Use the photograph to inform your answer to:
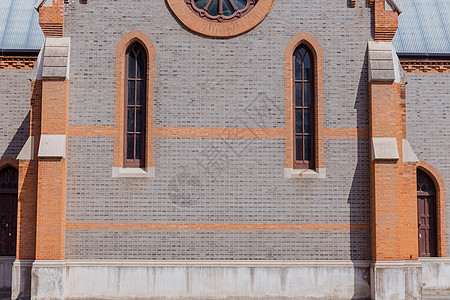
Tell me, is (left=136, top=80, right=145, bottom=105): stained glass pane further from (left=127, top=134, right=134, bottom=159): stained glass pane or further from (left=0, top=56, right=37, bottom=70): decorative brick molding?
(left=0, top=56, right=37, bottom=70): decorative brick molding

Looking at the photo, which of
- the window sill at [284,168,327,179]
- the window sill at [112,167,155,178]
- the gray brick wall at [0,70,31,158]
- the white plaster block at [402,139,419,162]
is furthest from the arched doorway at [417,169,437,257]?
the gray brick wall at [0,70,31,158]

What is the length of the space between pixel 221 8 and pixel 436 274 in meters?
10.3

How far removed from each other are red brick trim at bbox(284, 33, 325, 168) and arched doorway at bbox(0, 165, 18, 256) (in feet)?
29.3

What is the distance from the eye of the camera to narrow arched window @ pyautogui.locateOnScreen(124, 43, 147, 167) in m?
16.4

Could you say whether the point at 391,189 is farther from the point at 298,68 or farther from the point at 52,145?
the point at 52,145

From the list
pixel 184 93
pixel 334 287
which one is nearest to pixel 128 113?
pixel 184 93

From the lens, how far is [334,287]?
51.9ft

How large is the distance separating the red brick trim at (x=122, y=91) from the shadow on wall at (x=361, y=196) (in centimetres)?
533

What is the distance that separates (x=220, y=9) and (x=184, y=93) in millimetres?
2458

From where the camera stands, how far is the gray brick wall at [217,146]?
1596 cm

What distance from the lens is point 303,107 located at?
54.5ft

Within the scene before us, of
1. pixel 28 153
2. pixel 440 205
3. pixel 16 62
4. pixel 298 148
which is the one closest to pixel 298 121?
pixel 298 148

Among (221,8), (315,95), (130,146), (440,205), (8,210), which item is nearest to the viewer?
(130,146)

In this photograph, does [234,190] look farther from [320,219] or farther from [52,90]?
[52,90]
